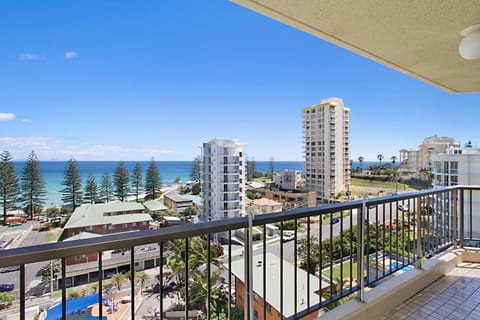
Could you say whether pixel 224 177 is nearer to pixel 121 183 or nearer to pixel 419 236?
pixel 121 183

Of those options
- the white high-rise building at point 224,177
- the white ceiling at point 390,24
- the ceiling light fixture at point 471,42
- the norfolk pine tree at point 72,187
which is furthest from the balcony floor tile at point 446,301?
the norfolk pine tree at point 72,187

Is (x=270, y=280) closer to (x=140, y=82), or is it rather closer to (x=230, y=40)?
(x=230, y=40)

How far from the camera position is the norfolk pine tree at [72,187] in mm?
13156

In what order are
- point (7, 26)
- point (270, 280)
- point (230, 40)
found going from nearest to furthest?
1. point (270, 280)
2. point (7, 26)
3. point (230, 40)

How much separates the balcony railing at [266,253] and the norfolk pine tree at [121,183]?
15.1 metres

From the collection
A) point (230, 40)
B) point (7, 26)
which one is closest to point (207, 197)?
point (230, 40)

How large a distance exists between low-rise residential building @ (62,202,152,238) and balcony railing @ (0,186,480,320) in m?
8.00

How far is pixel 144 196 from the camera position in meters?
16.8

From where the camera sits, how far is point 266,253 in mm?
1393

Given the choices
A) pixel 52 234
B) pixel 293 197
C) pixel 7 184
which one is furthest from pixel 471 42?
pixel 293 197

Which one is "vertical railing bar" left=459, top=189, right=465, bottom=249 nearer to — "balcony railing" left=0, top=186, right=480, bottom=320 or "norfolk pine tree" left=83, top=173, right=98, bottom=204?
"balcony railing" left=0, top=186, right=480, bottom=320

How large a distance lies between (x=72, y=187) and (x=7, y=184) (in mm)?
3235

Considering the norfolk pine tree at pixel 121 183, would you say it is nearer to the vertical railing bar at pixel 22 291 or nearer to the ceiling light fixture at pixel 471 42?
the vertical railing bar at pixel 22 291

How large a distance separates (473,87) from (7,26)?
21372mm
